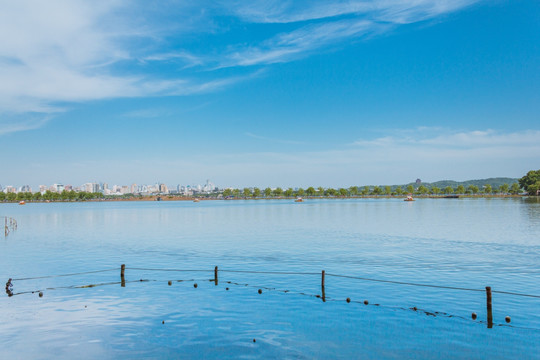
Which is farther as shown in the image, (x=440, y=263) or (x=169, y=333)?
(x=440, y=263)

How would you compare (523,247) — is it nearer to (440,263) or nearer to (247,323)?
(440,263)

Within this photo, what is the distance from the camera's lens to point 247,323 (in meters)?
22.4

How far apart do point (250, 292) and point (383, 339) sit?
38.7 ft

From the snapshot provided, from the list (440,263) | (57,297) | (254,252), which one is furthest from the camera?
(254,252)

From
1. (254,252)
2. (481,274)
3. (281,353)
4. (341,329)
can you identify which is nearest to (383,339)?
(341,329)

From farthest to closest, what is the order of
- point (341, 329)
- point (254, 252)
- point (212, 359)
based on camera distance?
point (254, 252)
point (341, 329)
point (212, 359)

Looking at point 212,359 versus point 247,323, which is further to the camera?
point 247,323

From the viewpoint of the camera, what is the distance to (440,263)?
4066 centimetres

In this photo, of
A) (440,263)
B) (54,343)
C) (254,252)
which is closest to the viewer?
(54,343)

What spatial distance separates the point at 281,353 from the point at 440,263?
2782 cm

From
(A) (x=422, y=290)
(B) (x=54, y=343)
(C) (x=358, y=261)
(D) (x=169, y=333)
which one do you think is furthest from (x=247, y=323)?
(C) (x=358, y=261)

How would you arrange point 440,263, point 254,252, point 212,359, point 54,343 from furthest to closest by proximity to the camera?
point 254,252
point 440,263
point 54,343
point 212,359

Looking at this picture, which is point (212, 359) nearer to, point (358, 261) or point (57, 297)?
point (57, 297)

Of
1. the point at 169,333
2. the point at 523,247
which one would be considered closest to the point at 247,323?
the point at 169,333
